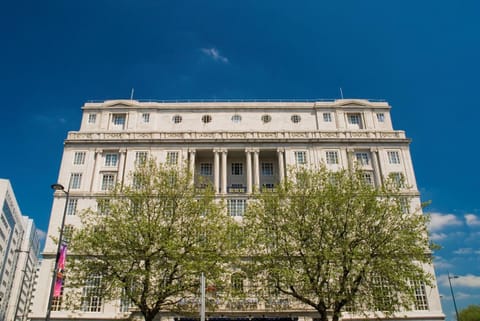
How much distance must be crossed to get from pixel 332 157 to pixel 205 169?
19.1 meters

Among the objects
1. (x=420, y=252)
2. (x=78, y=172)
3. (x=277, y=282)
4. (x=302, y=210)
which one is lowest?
(x=277, y=282)

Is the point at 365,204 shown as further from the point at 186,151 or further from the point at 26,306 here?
the point at 26,306

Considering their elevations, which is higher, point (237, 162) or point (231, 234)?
point (237, 162)

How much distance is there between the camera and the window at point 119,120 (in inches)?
2223

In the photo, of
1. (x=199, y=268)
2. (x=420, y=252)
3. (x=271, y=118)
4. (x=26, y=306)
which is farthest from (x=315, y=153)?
(x=26, y=306)

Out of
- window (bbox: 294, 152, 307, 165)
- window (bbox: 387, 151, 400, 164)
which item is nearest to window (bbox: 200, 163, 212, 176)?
window (bbox: 294, 152, 307, 165)

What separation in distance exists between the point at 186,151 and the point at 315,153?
747 inches

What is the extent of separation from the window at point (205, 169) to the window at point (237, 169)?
11.8 ft

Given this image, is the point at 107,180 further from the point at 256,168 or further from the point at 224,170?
the point at 256,168

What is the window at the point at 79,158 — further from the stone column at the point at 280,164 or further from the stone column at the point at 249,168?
the stone column at the point at 280,164

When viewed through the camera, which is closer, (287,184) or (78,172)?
(287,184)

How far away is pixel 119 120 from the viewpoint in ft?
187

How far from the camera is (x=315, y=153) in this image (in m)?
52.0

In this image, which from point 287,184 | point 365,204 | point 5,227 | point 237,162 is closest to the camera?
point 365,204
